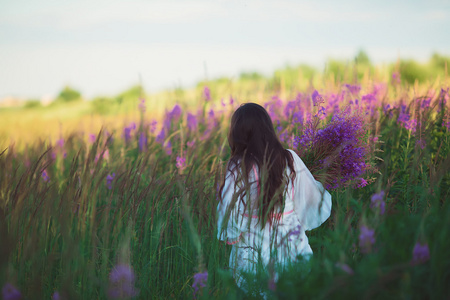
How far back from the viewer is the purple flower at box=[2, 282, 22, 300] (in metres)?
1.52

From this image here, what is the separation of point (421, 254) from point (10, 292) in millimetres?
1684

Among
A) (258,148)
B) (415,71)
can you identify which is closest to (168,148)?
(258,148)

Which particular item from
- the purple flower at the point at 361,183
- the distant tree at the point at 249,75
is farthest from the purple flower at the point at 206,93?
the distant tree at the point at 249,75

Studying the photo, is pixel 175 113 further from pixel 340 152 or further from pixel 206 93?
pixel 340 152

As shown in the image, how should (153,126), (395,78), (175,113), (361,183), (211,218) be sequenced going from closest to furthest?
(211,218) < (361,183) < (395,78) < (153,126) < (175,113)

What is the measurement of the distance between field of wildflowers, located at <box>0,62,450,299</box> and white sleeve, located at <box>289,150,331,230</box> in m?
0.12

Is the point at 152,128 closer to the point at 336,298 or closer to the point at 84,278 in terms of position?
the point at 84,278

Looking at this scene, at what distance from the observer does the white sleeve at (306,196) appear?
2.46 meters

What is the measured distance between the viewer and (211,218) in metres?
2.58

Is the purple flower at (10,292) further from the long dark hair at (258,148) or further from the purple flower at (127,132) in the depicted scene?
the purple flower at (127,132)

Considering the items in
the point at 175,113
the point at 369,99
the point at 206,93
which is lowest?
the point at 175,113

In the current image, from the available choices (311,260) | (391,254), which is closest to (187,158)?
(311,260)

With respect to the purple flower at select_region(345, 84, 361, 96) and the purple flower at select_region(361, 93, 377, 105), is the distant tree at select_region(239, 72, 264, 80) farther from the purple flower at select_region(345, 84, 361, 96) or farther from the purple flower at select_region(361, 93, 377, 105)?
the purple flower at select_region(361, 93, 377, 105)

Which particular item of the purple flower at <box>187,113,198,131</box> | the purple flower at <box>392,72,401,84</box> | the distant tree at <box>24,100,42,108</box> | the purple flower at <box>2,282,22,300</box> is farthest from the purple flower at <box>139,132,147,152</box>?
the distant tree at <box>24,100,42,108</box>
